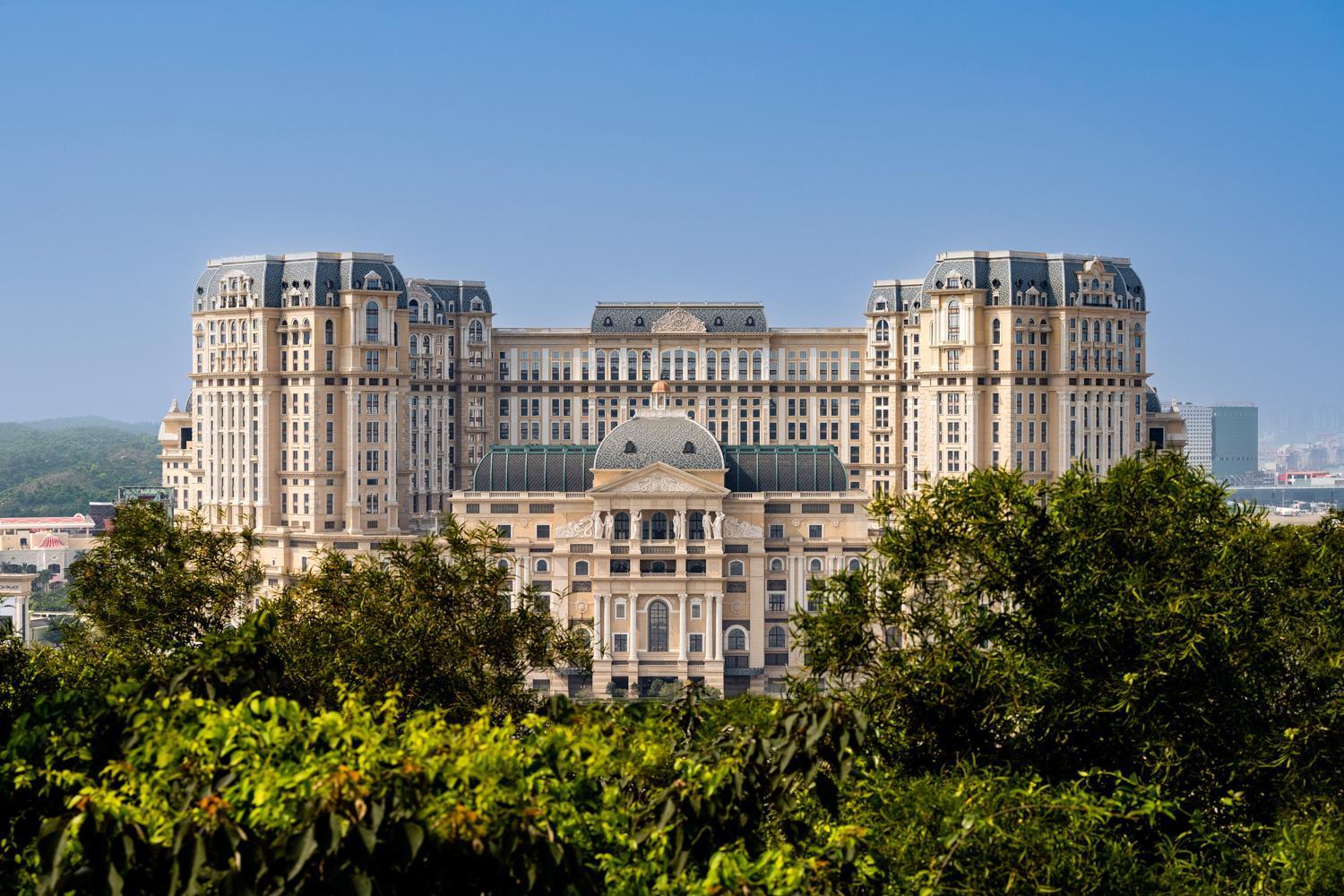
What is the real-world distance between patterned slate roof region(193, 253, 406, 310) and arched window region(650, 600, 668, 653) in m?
49.4

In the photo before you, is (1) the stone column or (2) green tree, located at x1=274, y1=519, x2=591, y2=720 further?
(1) the stone column

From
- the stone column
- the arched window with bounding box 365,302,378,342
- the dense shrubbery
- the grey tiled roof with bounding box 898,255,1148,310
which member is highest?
the grey tiled roof with bounding box 898,255,1148,310

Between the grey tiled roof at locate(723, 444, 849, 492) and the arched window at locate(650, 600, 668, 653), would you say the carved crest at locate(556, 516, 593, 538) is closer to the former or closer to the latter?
the arched window at locate(650, 600, 668, 653)

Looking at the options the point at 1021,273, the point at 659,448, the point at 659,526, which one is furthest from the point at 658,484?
the point at 1021,273

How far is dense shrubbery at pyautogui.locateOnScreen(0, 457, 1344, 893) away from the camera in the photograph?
1136 inches

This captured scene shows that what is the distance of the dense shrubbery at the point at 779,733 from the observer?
94.6 ft

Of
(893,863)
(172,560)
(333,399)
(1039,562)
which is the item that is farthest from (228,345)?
(893,863)

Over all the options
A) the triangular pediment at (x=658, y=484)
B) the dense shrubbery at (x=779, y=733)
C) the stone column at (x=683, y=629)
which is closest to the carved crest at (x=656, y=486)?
the triangular pediment at (x=658, y=484)

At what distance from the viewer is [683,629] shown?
15425 centimetres

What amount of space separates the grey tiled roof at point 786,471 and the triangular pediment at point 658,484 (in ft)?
26.6

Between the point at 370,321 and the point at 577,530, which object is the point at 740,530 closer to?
the point at 577,530

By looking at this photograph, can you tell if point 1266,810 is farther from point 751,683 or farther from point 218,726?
point 751,683

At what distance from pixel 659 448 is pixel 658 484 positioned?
5170 mm

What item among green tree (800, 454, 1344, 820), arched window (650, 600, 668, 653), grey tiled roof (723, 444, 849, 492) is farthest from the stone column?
green tree (800, 454, 1344, 820)
